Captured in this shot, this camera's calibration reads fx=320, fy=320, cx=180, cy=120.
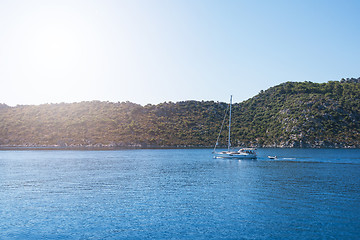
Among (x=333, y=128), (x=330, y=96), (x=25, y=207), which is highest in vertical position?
(x=330, y=96)

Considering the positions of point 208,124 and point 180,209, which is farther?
point 208,124

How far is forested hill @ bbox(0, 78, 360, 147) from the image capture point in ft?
501

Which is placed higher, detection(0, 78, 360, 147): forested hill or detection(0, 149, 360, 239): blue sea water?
detection(0, 78, 360, 147): forested hill

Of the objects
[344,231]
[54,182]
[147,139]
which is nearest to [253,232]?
[344,231]

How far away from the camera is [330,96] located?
560ft

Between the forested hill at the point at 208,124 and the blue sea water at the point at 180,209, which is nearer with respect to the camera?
the blue sea water at the point at 180,209

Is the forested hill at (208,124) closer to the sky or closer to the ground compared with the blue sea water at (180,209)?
closer to the sky

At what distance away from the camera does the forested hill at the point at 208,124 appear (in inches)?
6009

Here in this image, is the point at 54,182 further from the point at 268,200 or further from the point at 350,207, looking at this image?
the point at 350,207

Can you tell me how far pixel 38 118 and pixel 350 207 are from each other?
7184 inches

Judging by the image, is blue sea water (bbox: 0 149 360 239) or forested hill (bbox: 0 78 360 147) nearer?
blue sea water (bbox: 0 149 360 239)

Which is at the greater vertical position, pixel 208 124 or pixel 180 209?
pixel 208 124

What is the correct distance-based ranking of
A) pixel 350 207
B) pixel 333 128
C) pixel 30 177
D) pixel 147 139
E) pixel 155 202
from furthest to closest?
1. pixel 147 139
2. pixel 333 128
3. pixel 30 177
4. pixel 155 202
5. pixel 350 207

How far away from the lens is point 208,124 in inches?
7087
